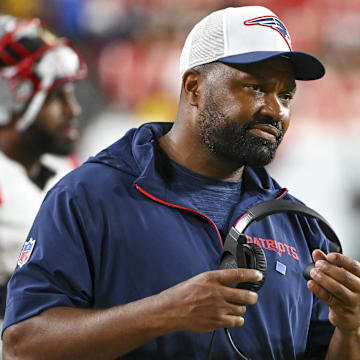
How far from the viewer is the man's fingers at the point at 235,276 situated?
70cm

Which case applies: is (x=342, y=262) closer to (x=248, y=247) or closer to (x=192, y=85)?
(x=248, y=247)

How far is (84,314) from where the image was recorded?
Result: 0.79m

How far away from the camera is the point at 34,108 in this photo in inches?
71.1

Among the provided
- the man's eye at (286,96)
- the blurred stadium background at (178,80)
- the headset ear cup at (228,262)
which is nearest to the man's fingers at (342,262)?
the headset ear cup at (228,262)

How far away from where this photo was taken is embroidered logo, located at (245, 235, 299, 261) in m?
0.94

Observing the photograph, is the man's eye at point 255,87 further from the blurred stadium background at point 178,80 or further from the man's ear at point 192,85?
the blurred stadium background at point 178,80

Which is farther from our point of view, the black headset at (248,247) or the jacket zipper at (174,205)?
the jacket zipper at (174,205)

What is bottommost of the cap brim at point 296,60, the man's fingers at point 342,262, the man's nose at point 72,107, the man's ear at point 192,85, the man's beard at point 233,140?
the man's nose at point 72,107

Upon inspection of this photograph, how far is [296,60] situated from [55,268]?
432 mm

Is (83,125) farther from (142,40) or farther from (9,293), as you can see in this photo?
(9,293)

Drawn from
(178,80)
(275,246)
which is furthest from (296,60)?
(178,80)

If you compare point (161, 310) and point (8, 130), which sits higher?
point (161, 310)

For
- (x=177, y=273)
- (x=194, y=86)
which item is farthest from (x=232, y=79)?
(x=177, y=273)

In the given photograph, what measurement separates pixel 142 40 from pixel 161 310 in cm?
122
